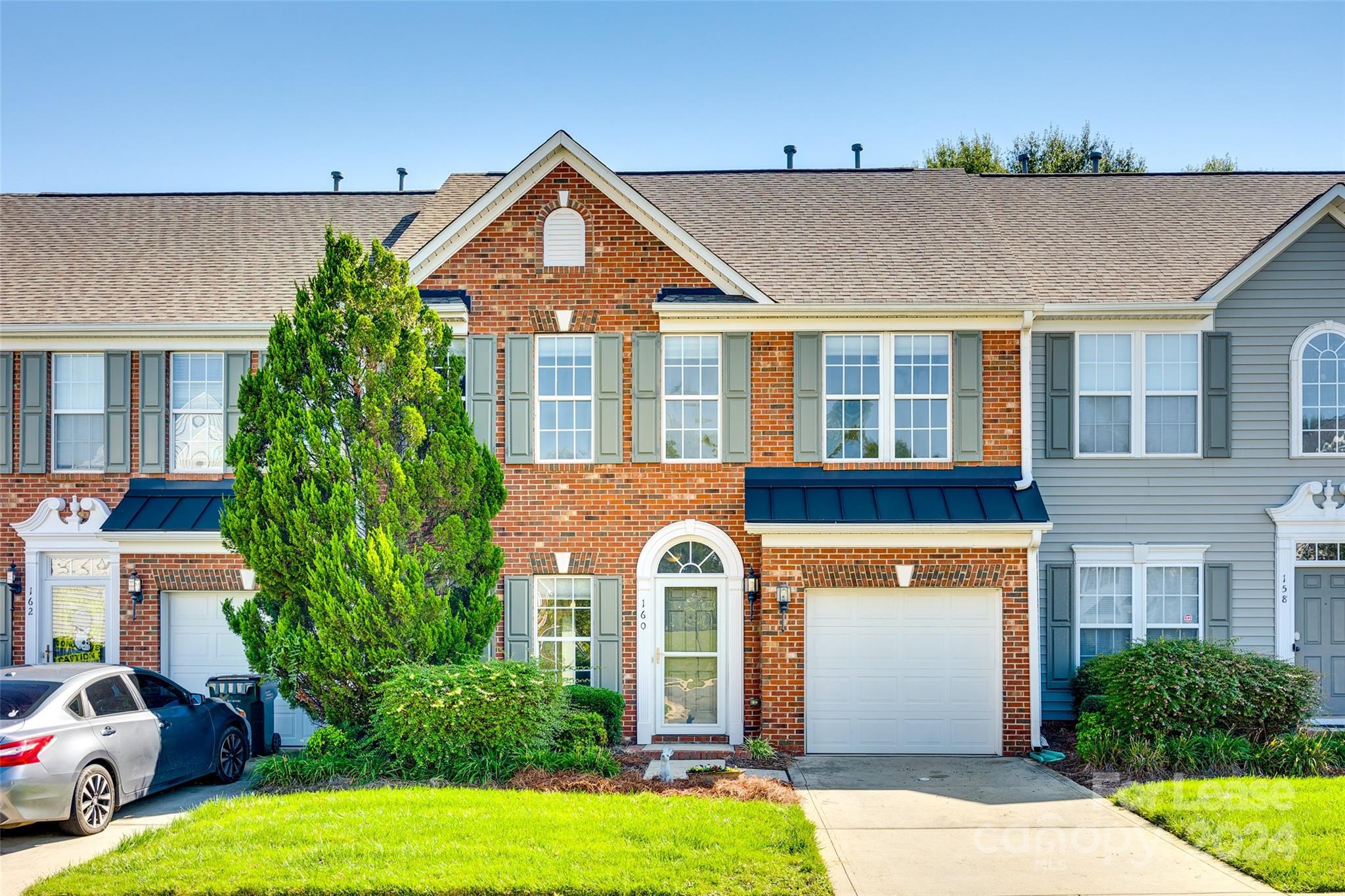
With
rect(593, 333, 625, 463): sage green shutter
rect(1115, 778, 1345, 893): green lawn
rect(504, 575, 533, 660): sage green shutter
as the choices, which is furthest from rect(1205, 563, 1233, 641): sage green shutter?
rect(504, 575, 533, 660): sage green shutter

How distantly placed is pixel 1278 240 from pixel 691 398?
26.5 ft

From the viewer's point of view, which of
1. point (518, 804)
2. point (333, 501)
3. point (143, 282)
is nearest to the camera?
point (518, 804)

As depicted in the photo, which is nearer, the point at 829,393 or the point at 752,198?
the point at 829,393

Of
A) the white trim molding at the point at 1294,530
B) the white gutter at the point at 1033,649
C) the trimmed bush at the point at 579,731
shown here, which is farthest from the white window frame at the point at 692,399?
the white trim molding at the point at 1294,530

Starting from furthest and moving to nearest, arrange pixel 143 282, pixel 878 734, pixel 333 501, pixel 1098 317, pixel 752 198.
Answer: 1. pixel 752 198
2. pixel 143 282
3. pixel 1098 317
4. pixel 878 734
5. pixel 333 501

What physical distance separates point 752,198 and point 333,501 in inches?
368

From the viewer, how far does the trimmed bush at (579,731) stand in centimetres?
1172

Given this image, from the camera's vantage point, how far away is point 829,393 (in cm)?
1401

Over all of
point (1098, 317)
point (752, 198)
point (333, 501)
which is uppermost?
point (752, 198)

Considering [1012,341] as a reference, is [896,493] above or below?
below

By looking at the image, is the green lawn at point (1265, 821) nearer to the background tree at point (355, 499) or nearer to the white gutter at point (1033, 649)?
the white gutter at point (1033, 649)

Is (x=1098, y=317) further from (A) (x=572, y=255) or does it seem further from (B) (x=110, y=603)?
(B) (x=110, y=603)

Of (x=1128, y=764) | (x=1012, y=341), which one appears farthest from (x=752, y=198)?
(x=1128, y=764)

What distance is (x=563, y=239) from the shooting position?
46.3ft
